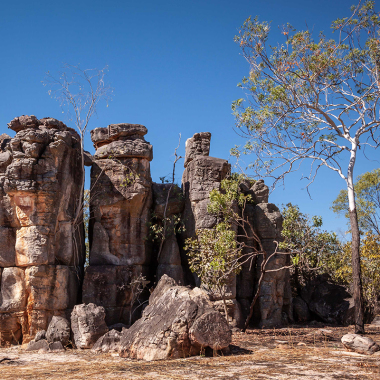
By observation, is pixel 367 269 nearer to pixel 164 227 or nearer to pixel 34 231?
pixel 164 227

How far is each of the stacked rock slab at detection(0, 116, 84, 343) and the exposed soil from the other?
310cm

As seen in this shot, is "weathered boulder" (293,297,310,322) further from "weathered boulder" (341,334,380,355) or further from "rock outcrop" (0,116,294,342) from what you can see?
"weathered boulder" (341,334,380,355)

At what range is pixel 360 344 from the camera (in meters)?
10.5

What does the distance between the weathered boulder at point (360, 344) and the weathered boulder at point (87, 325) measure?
285 inches

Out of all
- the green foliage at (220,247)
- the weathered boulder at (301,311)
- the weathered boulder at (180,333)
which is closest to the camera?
the weathered boulder at (180,333)

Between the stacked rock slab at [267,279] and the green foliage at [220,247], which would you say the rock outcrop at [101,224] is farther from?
the green foliage at [220,247]

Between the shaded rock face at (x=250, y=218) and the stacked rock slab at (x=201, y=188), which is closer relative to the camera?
the stacked rock slab at (x=201, y=188)

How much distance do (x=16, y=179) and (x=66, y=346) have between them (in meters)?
5.97

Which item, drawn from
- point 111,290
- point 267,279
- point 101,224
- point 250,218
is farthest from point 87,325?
point 250,218

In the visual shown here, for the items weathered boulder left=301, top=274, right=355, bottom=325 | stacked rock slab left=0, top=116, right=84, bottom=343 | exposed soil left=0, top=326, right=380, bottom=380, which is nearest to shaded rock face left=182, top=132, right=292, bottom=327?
weathered boulder left=301, top=274, right=355, bottom=325

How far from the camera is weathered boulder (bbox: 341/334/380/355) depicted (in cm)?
→ 1031

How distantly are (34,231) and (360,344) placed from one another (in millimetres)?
11032

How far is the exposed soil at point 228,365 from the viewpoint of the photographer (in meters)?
7.86

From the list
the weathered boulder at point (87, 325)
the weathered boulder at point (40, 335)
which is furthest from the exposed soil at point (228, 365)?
the weathered boulder at point (40, 335)
